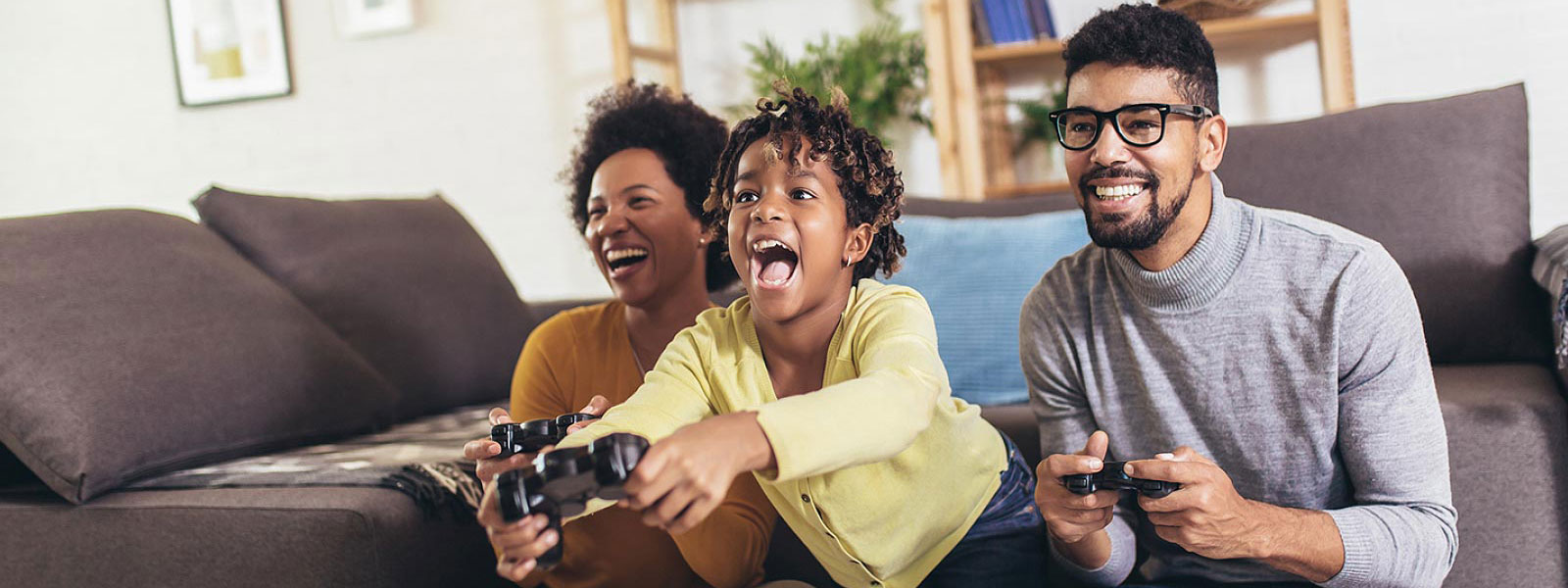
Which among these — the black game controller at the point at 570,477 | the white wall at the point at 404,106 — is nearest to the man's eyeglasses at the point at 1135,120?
the black game controller at the point at 570,477

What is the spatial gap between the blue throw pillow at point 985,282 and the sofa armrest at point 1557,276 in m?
0.68

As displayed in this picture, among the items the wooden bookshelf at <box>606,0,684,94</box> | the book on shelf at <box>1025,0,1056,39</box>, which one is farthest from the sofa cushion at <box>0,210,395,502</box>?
the book on shelf at <box>1025,0,1056,39</box>

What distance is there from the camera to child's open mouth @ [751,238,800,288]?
3.67ft

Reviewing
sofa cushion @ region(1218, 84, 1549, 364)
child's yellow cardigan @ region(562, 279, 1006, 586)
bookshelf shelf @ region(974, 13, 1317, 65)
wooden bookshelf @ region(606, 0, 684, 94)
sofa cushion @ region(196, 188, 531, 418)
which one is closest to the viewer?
child's yellow cardigan @ region(562, 279, 1006, 586)

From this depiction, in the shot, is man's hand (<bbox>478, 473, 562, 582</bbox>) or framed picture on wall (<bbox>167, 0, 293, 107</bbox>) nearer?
man's hand (<bbox>478, 473, 562, 582</bbox>)

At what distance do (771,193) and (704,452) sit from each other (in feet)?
1.37

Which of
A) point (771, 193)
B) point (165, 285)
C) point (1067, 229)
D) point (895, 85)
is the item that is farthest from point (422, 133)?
point (771, 193)

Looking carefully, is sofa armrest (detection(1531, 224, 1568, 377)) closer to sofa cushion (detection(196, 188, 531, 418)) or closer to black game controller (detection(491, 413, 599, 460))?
black game controller (detection(491, 413, 599, 460))

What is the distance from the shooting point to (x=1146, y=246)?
1.27m

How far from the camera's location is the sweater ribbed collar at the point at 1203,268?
4.23 feet

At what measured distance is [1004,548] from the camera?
1.32 metres

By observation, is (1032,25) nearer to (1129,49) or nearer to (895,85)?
(895,85)

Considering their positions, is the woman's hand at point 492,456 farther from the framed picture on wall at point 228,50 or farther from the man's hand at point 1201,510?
the framed picture on wall at point 228,50

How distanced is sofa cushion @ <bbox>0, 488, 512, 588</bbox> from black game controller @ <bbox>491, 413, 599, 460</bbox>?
45 centimetres
